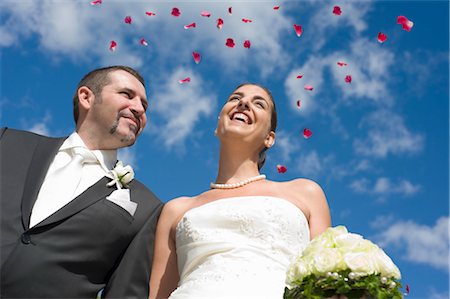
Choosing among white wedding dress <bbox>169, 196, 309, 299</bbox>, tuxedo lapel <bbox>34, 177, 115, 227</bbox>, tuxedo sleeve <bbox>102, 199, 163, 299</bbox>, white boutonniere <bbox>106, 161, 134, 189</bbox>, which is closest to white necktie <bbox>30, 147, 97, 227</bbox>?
tuxedo lapel <bbox>34, 177, 115, 227</bbox>

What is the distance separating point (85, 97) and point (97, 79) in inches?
12.1

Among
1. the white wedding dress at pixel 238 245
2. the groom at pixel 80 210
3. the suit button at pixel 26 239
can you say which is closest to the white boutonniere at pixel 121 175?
the groom at pixel 80 210

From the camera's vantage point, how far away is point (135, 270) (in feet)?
22.3

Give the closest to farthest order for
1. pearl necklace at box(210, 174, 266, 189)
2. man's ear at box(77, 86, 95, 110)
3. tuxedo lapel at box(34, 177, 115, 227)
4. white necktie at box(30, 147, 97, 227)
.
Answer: tuxedo lapel at box(34, 177, 115, 227) → white necktie at box(30, 147, 97, 227) → pearl necklace at box(210, 174, 266, 189) → man's ear at box(77, 86, 95, 110)

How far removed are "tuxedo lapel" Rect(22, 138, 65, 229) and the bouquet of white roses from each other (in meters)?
3.34

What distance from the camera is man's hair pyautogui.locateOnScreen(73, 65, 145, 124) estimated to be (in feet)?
26.6

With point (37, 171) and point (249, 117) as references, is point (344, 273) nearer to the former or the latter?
point (249, 117)

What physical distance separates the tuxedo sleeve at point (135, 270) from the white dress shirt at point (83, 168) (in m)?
0.87

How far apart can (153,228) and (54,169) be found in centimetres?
141

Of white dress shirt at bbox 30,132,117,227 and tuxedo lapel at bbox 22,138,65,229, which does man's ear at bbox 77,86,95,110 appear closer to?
white dress shirt at bbox 30,132,117,227

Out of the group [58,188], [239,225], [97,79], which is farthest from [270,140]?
[58,188]

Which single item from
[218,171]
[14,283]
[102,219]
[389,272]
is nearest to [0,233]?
[14,283]

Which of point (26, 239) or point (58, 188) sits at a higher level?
point (58, 188)

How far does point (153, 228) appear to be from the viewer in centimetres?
725
